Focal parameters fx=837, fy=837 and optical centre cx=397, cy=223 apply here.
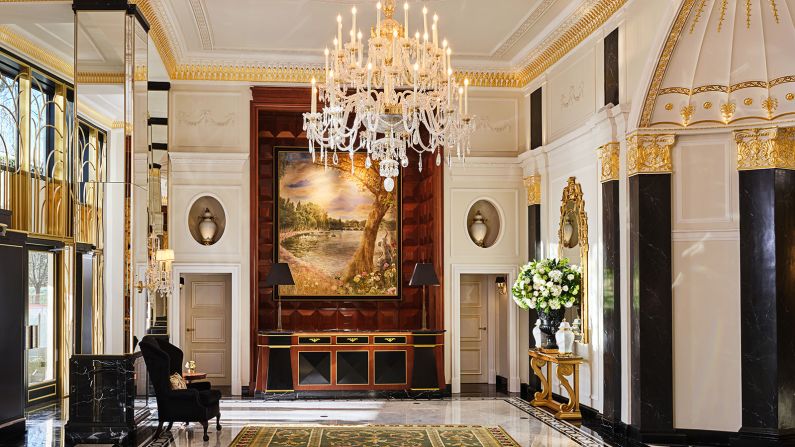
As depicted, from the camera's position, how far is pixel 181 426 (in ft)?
32.6

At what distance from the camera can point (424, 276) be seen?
12617mm

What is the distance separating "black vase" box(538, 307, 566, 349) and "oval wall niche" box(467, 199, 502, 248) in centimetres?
244

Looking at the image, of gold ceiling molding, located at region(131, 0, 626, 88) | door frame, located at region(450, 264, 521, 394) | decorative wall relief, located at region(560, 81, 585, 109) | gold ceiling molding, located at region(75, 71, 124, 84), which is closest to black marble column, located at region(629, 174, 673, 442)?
decorative wall relief, located at region(560, 81, 585, 109)

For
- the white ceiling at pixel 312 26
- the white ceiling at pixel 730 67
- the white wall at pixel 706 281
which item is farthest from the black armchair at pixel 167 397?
the white ceiling at pixel 730 67

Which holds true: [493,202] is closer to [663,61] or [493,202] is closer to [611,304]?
[611,304]

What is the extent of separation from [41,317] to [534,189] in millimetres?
7428

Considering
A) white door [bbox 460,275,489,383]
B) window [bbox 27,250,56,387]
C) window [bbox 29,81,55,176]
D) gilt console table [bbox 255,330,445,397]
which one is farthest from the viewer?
white door [bbox 460,275,489,383]

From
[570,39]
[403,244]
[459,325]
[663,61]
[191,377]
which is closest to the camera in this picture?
[663,61]

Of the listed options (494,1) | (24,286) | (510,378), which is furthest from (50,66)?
(510,378)

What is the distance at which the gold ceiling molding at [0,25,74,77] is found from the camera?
10.4 metres

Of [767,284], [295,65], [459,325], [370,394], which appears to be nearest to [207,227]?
[295,65]

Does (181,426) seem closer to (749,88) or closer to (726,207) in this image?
(726,207)

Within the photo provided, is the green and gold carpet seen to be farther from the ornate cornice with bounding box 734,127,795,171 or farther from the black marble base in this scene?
the ornate cornice with bounding box 734,127,795,171

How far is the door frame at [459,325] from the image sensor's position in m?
13.0
